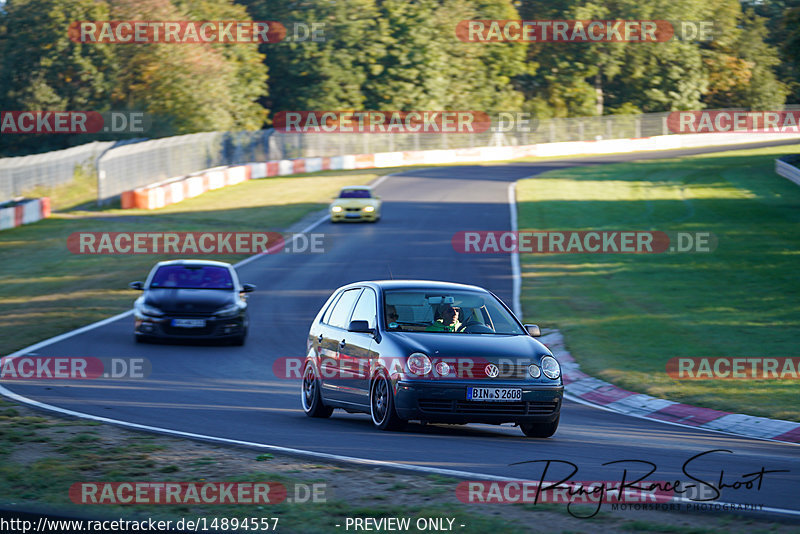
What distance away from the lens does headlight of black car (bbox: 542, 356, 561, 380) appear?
10102mm

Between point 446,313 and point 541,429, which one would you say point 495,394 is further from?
point 446,313

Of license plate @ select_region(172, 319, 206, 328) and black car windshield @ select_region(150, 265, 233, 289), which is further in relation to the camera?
black car windshield @ select_region(150, 265, 233, 289)

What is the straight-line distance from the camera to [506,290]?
2570 centimetres

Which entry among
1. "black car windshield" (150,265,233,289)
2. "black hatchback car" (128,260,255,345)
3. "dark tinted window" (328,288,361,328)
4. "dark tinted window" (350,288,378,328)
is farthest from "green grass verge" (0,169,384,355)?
"dark tinted window" (350,288,378,328)

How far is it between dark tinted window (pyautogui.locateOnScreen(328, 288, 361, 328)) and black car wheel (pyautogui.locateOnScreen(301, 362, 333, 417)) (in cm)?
62

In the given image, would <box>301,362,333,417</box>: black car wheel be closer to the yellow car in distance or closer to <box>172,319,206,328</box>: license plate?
<box>172,319,206,328</box>: license plate

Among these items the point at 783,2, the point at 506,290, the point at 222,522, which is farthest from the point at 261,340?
the point at 783,2

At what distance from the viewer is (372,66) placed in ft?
260

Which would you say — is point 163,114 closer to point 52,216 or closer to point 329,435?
point 52,216

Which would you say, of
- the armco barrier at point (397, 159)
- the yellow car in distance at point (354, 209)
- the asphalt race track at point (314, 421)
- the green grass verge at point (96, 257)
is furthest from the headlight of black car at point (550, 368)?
the armco barrier at point (397, 159)

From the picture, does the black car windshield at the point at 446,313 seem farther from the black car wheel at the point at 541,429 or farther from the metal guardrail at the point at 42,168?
the metal guardrail at the point at 42,168

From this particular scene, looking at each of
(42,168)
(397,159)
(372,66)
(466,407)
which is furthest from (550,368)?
(372,66)

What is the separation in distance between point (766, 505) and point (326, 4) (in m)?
75.3

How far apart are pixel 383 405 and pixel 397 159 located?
57416 mm
